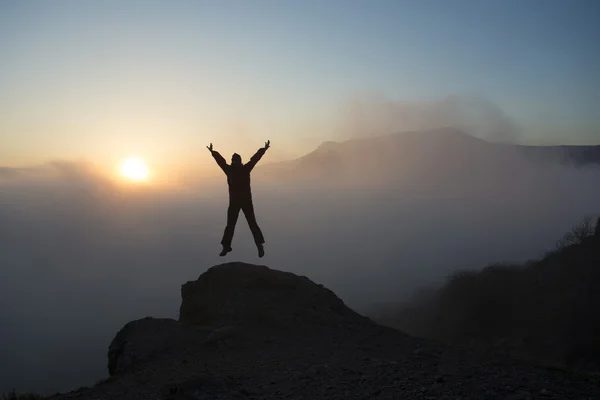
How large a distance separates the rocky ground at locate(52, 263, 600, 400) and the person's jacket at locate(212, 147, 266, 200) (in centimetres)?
246

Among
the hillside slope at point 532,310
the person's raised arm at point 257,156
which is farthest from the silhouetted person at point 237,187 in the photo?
the hillside slope at point 532,310

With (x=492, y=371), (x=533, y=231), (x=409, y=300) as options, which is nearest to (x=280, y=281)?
(x=492, y=371)

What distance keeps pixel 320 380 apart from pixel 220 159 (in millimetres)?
7921

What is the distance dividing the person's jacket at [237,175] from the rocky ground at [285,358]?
2463 millimetres

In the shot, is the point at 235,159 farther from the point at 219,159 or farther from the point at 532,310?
the point at 532,310

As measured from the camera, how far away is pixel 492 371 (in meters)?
8.55

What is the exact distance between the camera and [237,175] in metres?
14.5

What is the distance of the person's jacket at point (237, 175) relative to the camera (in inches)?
570

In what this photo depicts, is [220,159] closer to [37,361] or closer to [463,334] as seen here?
[463,334]

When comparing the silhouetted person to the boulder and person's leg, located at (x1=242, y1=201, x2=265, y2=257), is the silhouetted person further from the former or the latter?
the boulder

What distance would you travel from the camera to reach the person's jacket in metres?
14.5

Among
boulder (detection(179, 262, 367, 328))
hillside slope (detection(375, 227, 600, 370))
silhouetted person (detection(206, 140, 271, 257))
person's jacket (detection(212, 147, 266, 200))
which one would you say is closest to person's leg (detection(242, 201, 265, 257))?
silhouetted person (detection(206, 140, 271, 257))

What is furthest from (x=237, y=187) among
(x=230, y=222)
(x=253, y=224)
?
(x=253, y=224)

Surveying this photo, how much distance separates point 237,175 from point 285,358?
→ 616 cm
